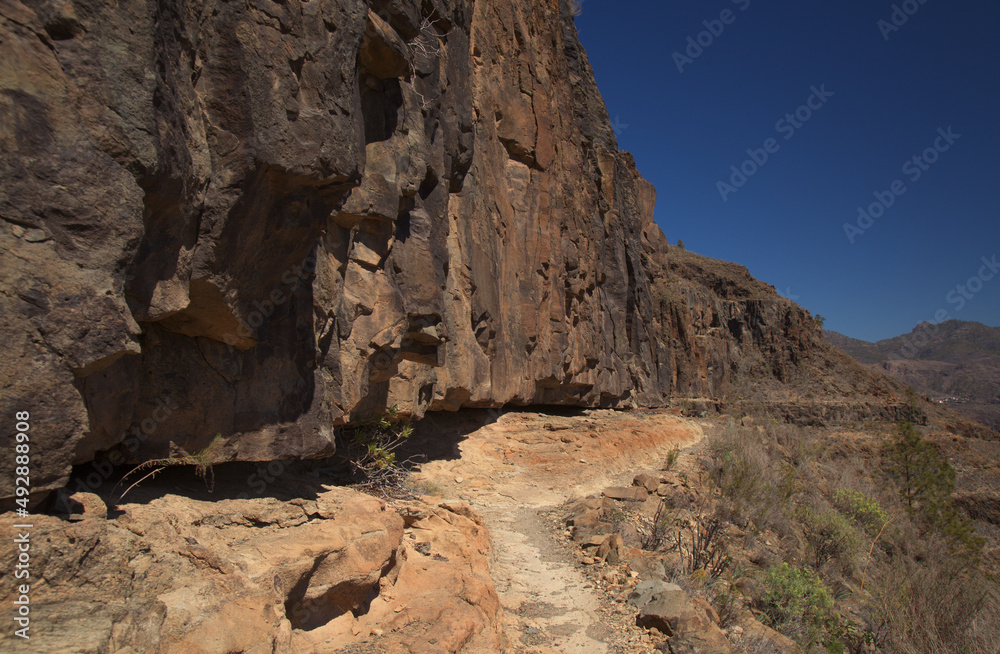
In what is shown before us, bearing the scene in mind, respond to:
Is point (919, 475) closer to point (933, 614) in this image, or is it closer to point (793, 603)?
point (933, 614)

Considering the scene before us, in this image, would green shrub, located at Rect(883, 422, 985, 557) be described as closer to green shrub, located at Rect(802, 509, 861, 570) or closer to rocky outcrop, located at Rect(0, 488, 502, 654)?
green shrub, located at Rect(802, 509, 861, 570)

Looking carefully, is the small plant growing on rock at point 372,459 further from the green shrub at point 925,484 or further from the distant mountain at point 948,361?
the distant mountain at point 948,361

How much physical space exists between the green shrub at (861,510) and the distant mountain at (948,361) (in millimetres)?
61766

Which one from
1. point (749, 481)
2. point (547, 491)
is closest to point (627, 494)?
point (547, 491)

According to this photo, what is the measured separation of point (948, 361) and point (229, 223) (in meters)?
147

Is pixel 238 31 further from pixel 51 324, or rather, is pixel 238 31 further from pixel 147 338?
pixel 51 324

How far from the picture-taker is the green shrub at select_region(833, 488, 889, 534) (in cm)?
1176

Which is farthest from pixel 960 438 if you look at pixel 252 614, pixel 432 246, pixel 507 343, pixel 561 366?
pixel 252 614

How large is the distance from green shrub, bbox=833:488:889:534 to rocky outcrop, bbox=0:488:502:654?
10261 mm

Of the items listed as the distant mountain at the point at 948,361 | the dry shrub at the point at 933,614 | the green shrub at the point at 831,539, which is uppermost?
the distant mountain at the point at 948,361

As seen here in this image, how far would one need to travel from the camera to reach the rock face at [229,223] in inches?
95.4

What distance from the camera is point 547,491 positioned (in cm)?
932

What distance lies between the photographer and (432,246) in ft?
26.0

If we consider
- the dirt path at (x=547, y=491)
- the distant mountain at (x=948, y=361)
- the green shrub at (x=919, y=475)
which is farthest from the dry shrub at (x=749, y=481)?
the distant mountain at (x=948, y=361)
